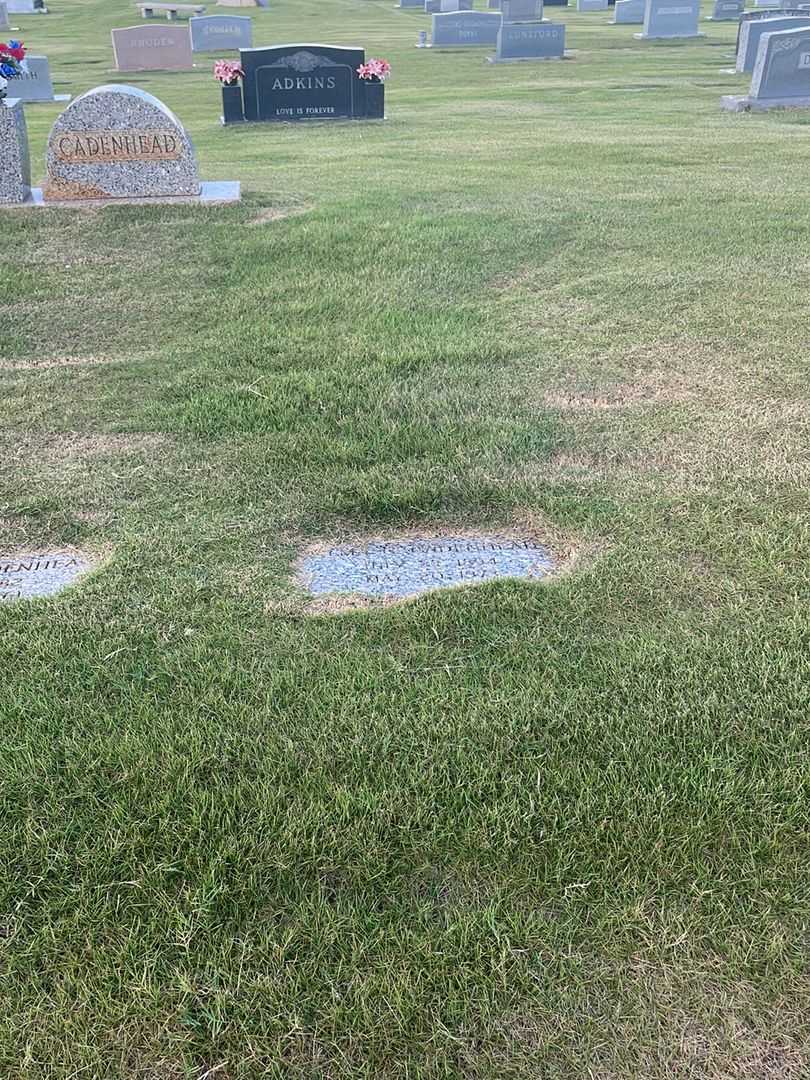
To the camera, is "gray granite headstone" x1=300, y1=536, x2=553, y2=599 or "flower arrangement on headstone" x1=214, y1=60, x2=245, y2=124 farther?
"flower arrangement on headstone" x1=214, y1=60, x2=245, y2=124

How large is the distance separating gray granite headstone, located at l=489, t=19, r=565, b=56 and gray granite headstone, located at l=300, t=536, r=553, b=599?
23.6 m

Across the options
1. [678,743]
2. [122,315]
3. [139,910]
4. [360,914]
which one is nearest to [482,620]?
[678,743]

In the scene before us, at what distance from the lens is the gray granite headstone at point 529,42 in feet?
73.3

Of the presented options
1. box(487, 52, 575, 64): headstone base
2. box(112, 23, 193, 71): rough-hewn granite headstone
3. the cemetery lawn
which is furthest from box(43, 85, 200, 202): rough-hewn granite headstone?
box(112, 23, 193, 71): rough-hewn granite headstone

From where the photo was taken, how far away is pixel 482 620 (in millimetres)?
2557

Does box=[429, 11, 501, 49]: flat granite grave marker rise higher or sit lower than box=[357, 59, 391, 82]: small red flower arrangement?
higher

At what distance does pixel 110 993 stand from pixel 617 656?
1.52 m

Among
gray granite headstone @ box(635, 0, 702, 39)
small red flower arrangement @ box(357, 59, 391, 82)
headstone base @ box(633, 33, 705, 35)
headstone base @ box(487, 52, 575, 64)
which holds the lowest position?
small red flower arrangement @ box(357, 59, 391, 82)

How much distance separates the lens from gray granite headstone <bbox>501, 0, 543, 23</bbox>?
2884 cm

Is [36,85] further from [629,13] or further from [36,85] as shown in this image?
[629,13]

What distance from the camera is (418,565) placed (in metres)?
2.87

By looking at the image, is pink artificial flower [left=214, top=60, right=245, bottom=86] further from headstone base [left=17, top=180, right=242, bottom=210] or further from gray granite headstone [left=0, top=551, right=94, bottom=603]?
gray granite headstone [left=0, top=551, right=94, bottom=603]

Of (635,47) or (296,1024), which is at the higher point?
(635,47)

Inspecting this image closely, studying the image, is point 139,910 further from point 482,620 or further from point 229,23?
point 229,23
